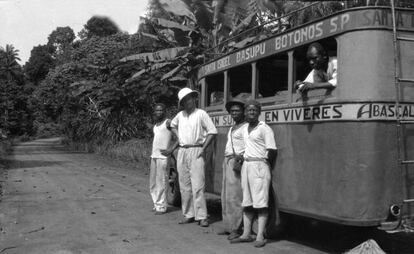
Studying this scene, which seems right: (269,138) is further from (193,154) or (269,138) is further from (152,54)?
(152,54)

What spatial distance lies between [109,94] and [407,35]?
20.3 m

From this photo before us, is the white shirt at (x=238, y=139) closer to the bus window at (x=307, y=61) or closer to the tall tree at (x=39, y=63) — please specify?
the bus window at (x=307, y=61)

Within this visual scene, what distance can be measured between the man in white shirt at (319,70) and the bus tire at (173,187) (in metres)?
4.25

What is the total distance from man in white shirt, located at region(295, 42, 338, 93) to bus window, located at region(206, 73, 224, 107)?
8.90 feet

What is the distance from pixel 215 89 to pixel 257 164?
2821 millimetres

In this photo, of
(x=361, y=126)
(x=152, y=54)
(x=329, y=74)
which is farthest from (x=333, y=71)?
(x=152, y=54)

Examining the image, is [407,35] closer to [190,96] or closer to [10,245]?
[190,96]

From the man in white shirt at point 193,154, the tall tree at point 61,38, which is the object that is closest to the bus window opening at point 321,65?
the man in white shirt at point 193,154

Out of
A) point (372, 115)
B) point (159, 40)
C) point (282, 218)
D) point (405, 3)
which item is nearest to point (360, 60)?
point (372, 115)

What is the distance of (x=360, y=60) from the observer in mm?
5352

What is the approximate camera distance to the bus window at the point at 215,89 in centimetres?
867

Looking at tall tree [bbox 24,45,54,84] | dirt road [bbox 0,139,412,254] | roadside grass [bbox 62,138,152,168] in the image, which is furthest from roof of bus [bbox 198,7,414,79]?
tall tree [bbox 24,45,54,84]

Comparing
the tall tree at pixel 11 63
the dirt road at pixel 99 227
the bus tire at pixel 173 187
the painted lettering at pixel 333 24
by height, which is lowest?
the dirt road at pixel 99 227

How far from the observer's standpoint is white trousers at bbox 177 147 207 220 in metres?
→ 7.81
